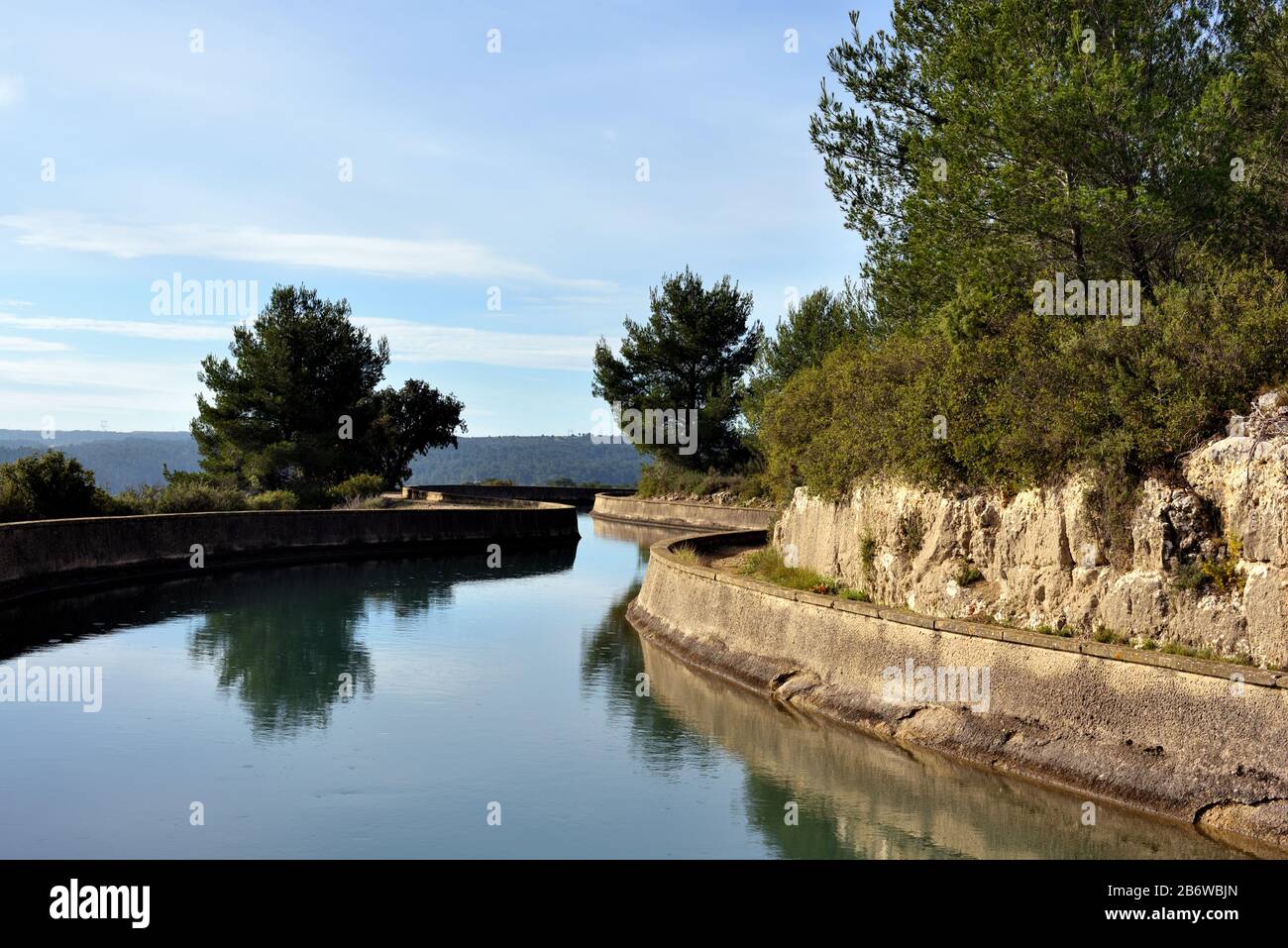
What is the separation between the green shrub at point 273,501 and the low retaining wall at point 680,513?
18954mm

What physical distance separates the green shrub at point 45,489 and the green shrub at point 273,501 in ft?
30.4

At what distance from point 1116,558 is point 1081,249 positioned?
7.00 metres

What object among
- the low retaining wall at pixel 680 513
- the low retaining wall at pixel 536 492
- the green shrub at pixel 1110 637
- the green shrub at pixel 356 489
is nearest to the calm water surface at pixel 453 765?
the green shrub at pixel 1110 637

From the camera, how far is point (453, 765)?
594 inches

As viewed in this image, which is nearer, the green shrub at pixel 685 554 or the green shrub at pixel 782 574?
the green shrub at pixel 782 574

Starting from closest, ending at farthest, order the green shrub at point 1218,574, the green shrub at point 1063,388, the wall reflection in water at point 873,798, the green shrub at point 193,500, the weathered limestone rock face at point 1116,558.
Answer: the wall reflection in water at point 873,798
the weathered limestone rock face at point 1116,558
the green shrub at point 1218,574
the green shrub at point 1063,388
the green shrub at point 193,500

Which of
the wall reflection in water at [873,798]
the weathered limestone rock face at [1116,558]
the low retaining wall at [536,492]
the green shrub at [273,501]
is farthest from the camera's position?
the low retaining wall at [536,492]

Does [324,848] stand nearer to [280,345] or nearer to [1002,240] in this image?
[1002,240]

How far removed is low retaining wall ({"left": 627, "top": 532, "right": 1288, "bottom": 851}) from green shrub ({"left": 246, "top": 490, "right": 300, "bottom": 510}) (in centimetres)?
2863

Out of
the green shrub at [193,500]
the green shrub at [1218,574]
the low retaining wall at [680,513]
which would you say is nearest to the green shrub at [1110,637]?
the green shrub at [1218,574]

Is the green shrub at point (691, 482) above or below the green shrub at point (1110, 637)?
above

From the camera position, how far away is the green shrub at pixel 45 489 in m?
31.6

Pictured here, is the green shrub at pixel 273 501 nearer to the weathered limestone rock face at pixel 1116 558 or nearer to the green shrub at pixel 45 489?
the green shrub at pixel 45 489

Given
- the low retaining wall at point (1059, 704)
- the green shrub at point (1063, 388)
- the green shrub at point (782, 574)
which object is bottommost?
the low retaining wall at point (1059, 704)
